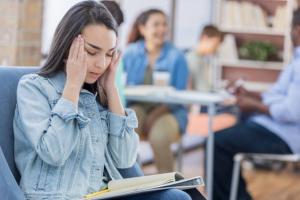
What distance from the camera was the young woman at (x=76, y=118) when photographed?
162 centimetres

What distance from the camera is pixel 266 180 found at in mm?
4656

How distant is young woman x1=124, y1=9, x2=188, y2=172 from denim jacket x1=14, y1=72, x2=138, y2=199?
5.81 ft

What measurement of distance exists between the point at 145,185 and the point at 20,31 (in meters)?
1.36

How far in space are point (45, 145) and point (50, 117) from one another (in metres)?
0.10

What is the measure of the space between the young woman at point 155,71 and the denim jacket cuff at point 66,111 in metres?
1.94

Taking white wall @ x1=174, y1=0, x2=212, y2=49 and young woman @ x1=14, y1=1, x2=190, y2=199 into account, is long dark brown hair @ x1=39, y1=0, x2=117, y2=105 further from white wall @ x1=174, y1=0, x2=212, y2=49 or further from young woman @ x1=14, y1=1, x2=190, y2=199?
white wall @ x1=174, y1=0, x2=212, y2=49

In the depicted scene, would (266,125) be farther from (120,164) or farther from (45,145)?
(45,145)

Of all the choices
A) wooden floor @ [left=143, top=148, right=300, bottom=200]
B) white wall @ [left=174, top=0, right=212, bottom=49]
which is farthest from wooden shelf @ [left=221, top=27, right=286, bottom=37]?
wooden floor @ [left=143, top=148, right=300, bottom=200]

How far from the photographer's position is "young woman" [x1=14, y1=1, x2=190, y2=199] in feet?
5.32

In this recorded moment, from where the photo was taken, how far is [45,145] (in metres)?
1.58

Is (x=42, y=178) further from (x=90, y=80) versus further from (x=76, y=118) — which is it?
(x=90, y=80)

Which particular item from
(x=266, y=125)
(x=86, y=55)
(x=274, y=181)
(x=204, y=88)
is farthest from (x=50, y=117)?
(x=274, y=181)

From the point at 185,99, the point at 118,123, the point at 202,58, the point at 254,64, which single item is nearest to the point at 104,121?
the point at 118,123

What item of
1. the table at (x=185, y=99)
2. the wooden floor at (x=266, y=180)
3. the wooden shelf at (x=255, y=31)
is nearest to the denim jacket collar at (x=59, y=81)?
the table at (x=185, y=99)
